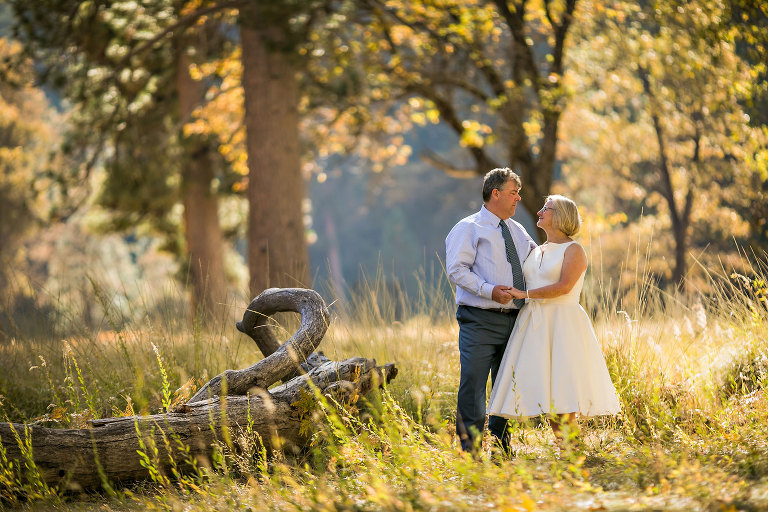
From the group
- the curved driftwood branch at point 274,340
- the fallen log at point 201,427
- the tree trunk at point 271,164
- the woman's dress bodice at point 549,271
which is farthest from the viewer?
the tree trunk at point 271,164

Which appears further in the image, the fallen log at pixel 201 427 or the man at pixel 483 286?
the man at pixel 483 286

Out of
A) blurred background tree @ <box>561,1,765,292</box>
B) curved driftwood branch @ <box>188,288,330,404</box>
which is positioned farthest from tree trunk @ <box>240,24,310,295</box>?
blurred background tree @ <box>561,1,765,292</box>

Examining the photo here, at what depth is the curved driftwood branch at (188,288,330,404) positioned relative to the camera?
5.35m

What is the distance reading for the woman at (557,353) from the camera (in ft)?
15.5

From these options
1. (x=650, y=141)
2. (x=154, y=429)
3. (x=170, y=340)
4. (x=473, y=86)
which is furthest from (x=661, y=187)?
(x=154, y=429)

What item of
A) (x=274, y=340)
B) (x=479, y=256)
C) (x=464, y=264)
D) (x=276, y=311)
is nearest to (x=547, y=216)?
(x=479, y=256)

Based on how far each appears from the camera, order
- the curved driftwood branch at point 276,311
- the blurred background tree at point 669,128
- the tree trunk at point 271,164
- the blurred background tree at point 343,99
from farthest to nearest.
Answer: the tree trunk at point 271,164, the blurred background tree at point 343,99, the blurred background tree at point 669,128, the curved driftwood branch at point 276,311

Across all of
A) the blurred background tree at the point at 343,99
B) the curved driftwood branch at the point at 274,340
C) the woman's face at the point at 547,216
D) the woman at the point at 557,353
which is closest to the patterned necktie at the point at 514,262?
the woman at the point at 557,353

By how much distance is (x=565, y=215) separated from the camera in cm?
491

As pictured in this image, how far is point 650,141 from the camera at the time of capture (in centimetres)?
2027

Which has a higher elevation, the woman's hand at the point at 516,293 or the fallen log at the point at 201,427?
the woman's hand at the point at 516,293

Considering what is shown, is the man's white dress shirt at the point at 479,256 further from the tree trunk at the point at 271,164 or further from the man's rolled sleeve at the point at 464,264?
the tree trunk at the point at 271,164

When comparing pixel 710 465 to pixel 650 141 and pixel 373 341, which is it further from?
pixel 650 141

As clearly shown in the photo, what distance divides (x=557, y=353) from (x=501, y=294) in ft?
1.62
